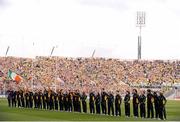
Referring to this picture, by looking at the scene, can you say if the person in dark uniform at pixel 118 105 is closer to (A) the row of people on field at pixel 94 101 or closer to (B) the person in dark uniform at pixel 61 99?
(A) the row of people on field at pixel 94 101

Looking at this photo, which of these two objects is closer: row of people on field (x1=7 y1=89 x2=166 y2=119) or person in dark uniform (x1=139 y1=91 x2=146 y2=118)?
row of people on field (x1=7 y1=89 x2=166 y2=119)

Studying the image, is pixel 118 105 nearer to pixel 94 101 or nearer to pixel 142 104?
pixel 142 104

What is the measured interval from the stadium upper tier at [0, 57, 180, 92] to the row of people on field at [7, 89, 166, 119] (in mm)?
31785

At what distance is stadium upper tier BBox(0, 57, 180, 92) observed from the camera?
75.7 metres

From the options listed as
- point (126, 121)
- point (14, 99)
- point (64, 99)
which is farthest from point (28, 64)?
point (126, 121)

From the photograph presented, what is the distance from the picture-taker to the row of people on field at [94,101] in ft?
90.5

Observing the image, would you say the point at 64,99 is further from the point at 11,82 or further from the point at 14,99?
the point at 11,82

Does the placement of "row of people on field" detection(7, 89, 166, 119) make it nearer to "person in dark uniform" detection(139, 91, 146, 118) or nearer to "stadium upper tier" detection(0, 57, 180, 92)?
"person in dark uniform" detection(139, 91, 146, 118)

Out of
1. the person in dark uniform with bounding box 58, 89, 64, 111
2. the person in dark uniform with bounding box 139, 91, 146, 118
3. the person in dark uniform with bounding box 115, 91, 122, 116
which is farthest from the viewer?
the person in dark uniform with bounding box 58, 89, 64, 111

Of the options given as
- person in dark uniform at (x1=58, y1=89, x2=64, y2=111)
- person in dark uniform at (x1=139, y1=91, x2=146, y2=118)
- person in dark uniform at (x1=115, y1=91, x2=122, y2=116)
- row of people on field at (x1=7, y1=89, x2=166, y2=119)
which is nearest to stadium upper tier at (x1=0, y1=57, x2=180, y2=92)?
row of people on field at (x1=7, y1=89, x2=166, y2=119)

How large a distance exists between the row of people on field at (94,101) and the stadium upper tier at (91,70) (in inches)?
1251

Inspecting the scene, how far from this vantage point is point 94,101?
3247cm

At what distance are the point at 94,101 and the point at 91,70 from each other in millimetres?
Answer: 49165

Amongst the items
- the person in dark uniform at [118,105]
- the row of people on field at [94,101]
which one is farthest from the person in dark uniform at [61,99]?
the person in dark uniform at [118,105]
